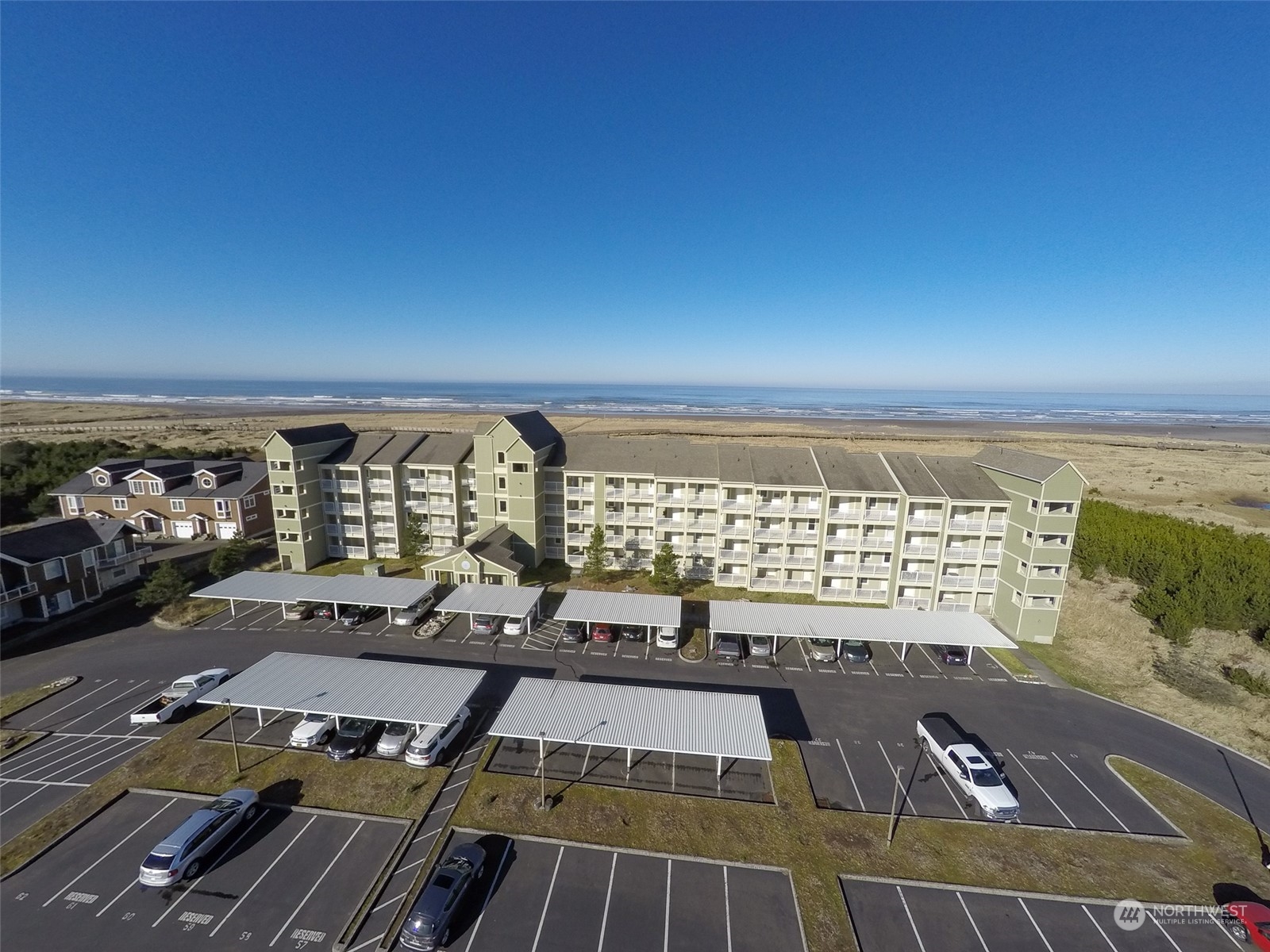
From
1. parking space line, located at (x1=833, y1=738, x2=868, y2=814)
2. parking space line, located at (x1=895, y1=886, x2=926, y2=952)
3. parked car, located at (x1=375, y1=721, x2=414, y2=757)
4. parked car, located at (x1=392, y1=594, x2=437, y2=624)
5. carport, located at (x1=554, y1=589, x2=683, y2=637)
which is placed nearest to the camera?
parking space line, located at (x1=895, y1=886, x2=926, y2=952)

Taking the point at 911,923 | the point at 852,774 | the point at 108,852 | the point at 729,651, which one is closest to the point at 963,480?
the point at 729,651

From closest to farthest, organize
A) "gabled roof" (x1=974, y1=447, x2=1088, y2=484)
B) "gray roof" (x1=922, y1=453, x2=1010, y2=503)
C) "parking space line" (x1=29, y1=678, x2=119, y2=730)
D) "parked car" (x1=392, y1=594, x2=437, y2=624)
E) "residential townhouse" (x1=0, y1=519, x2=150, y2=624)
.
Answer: "parking space line" (x1=29, y1=678, x2=119, y2=730) < "residential townhouse" (x1=0, y1=519, x2=150, y2=624) < "gabled roof" (x1=974, y1=447, x2=1088, y2=484) < "parked car" (x1=392, y1=594, x2=437, y2=624) < "gray roof" (x1=922, y1=453, x2=1010, y2=503)

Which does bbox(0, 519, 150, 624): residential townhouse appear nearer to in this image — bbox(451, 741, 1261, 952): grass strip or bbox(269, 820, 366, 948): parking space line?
bbox(269, 820, 366, 948): parking space line

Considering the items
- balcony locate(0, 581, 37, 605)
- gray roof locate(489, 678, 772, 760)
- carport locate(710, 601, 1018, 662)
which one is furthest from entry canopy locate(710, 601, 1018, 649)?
balcony locate(0, 581, 37, 605)

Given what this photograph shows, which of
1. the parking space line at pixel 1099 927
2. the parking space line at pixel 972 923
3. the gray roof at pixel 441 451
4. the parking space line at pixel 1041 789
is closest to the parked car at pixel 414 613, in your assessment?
the gray roof at pixel 441 451

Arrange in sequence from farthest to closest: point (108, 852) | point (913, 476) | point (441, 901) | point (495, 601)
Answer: point (913, 476), point (495, 601), point (108, 852), point (441, 901)

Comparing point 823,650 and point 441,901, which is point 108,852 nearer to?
point 441,901
